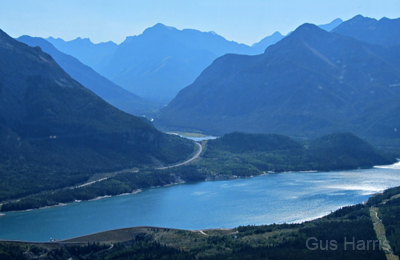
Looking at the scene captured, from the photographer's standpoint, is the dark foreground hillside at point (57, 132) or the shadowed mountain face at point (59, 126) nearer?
the dark foreground hillside at point (57, 132)

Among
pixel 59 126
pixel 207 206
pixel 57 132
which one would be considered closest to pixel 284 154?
pixel 207 206

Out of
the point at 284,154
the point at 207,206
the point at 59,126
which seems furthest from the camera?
the point at 284,154

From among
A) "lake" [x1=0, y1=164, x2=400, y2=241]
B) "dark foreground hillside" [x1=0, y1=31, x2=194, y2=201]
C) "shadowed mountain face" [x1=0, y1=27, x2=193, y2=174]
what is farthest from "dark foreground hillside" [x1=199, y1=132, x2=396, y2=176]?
"shadowed mountain face" [x1=0, y1=27, x2=193, y2=174]

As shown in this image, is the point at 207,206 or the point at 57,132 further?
the point at 57,132

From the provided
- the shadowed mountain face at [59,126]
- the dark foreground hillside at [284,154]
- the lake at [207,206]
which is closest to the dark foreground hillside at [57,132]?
the shadowed mountain face at [59,126]

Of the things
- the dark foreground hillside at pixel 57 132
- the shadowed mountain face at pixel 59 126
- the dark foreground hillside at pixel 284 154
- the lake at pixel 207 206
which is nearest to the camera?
the lake at pixel 207 206

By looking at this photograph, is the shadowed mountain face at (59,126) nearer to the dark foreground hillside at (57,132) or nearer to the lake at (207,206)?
the dark foreground hillside at (57,132)

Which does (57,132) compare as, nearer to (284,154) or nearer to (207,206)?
(207,206)
